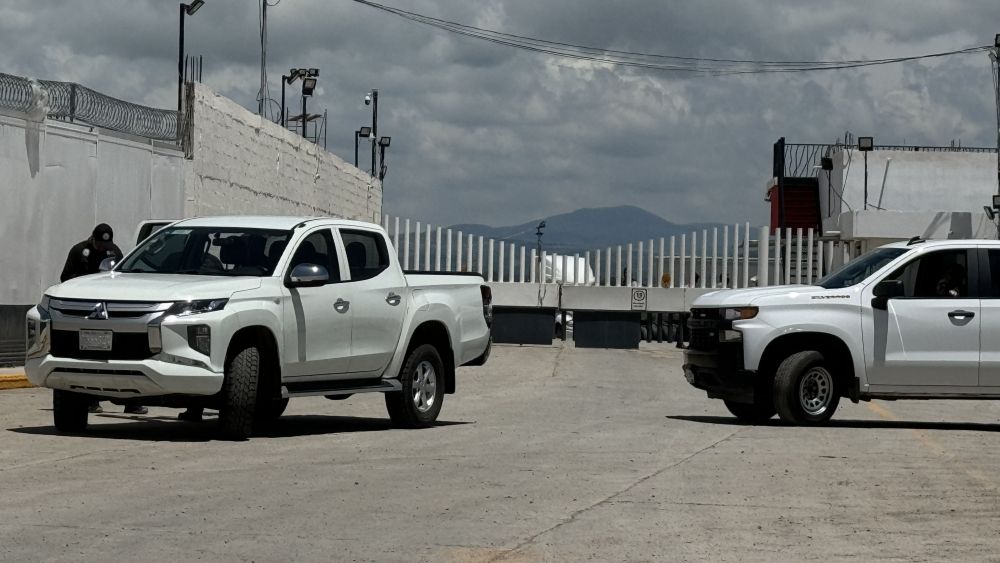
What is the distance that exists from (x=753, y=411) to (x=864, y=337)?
161cm

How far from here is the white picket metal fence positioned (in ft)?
137

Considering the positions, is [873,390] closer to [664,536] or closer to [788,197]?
[664,536]

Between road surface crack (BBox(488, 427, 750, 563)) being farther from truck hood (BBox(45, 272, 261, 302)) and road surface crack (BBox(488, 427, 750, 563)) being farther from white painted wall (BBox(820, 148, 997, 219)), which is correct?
white painted wall (BBox(820, 148, 997, 219))

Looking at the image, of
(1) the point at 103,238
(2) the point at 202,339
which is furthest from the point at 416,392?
(1) the point at 103,238

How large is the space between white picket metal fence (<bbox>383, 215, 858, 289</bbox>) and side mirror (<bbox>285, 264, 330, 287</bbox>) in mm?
27656

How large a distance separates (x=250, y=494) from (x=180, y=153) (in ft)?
65.0

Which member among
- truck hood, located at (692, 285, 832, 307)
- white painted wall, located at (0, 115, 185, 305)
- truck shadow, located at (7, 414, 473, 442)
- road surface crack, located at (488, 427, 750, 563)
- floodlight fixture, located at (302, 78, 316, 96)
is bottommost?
truck shadow, located at (7, 414, 473, 442)

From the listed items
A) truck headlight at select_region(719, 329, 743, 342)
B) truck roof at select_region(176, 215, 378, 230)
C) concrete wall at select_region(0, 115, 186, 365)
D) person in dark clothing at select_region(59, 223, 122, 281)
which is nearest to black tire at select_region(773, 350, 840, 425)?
truck headlight at select_region(719, 329, 743, 342)

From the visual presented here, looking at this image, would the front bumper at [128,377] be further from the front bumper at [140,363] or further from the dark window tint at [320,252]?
the dark window tint at [320,252]

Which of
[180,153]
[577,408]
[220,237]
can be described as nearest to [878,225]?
[180,153]

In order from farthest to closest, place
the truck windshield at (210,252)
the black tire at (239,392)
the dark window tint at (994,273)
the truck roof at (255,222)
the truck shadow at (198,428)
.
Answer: the dark window tint at (994,273)
the truck roof at (255,222)
the truck windshield at (210,252)
the truck shadow at (198,428)
the black tire at (239,392)

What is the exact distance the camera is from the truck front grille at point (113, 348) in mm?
12766

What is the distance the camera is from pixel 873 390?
16203 mm

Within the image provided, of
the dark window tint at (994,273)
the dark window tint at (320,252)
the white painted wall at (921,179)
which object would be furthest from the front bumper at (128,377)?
the white painted wall at (921,179)
